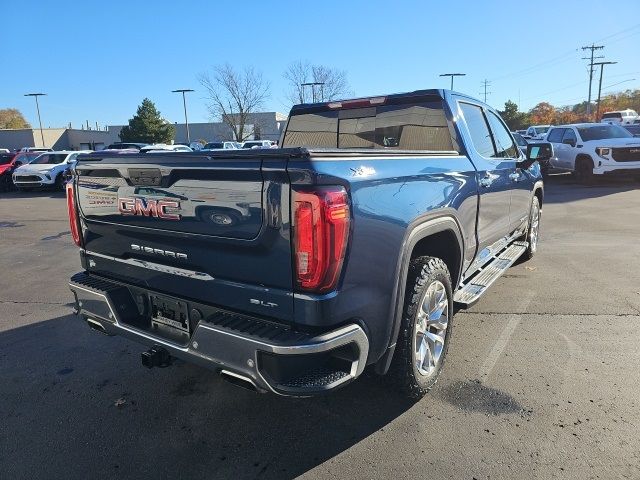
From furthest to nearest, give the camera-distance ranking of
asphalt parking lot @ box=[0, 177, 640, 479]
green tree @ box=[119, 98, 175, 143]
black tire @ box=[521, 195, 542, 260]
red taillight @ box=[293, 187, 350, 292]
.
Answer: green tree @ box=[119, 98, 175, 143] < black tire @ box=[521, 195, 542, 260] < asphalt parking lot @ box=[0, 177, 640, 479] < red taillight @ box=[293, 187, 350, 292]

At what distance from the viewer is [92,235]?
3182mm

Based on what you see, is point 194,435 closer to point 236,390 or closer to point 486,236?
point 236,390

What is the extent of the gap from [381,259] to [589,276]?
174 inches

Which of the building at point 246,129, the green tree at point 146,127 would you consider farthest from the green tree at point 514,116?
the green tree at point 146,127

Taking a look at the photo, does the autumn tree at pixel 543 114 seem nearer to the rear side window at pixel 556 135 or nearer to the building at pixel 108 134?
the building at pixel 108 134

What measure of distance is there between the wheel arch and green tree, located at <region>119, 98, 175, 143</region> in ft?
202

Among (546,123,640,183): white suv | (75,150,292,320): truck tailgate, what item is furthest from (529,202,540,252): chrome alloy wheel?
(546,123,640,183): white suv

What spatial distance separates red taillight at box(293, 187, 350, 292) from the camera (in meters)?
2.12

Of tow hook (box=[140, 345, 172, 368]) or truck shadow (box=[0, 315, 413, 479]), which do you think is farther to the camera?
tow hook (box=[140, 345, 172, 368])

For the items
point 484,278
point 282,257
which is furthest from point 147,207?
point 484,278

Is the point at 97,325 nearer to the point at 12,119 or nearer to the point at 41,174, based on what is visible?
the point at 41,174

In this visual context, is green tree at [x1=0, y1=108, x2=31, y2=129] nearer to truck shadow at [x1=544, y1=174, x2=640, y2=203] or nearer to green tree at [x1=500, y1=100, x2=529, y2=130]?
green tree at [x1=500, y1=100, x2=529, y2=130]

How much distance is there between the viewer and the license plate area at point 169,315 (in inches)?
105

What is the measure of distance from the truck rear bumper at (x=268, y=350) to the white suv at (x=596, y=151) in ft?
49.4
